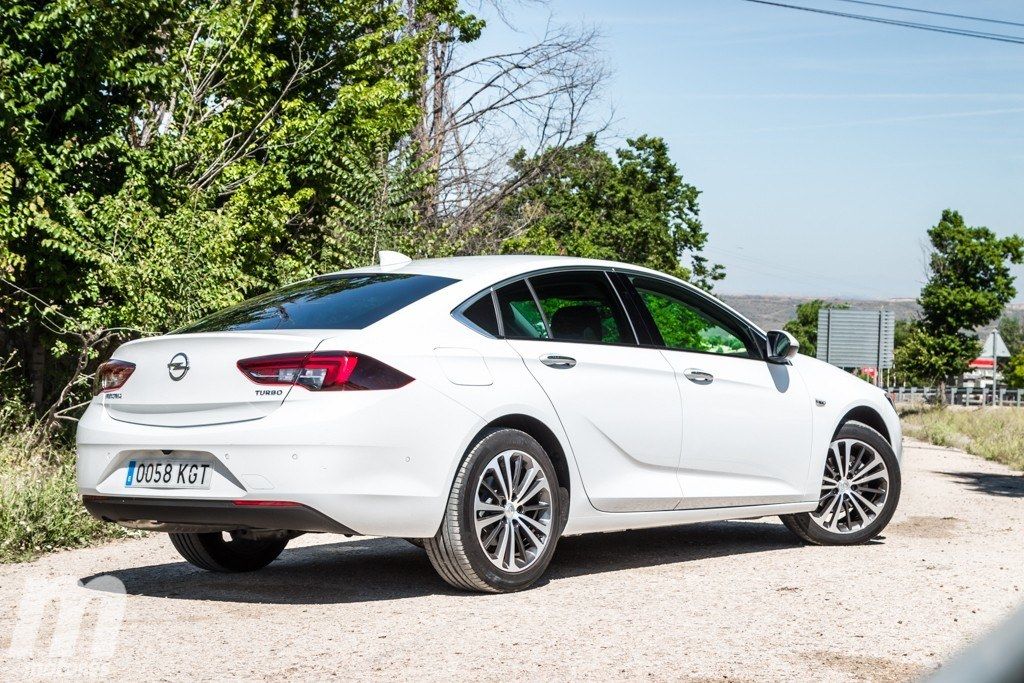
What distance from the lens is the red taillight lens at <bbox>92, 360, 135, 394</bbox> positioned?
6.04 m

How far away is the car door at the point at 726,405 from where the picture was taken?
7.19m

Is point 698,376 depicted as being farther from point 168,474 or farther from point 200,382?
point 168,474

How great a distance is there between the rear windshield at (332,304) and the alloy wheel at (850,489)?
3.06 metres

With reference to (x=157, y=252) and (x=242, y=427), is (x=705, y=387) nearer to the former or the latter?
(x=242, y=427)

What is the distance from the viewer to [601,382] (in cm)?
667

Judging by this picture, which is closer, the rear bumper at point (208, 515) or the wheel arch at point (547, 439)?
the rear bumper at point (208, 515)

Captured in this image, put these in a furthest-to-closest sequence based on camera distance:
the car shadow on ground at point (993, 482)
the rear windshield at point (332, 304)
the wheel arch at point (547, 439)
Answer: the car shadow on ground at point (993, 482), the wheel arch at point (547, 439), the rear windshield at point (332, 304)

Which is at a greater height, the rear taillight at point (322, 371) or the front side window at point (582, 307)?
the front side window at point (582, 307)

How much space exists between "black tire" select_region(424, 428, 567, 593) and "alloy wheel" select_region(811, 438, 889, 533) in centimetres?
253

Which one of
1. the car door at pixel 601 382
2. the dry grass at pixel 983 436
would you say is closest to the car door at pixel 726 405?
the car door at pixel 601 382

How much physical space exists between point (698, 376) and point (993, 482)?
8.72 meters

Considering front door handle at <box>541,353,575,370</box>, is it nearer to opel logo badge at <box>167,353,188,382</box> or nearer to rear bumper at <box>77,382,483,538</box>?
rear bumper at <box>77,382,483,538</box>

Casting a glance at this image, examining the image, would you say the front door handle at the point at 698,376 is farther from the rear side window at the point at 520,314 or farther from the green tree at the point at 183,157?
the green tree at the point at 183,157

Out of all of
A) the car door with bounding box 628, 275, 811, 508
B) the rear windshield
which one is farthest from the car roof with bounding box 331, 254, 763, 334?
the car door with bounding box 628, 275, 811, 508
